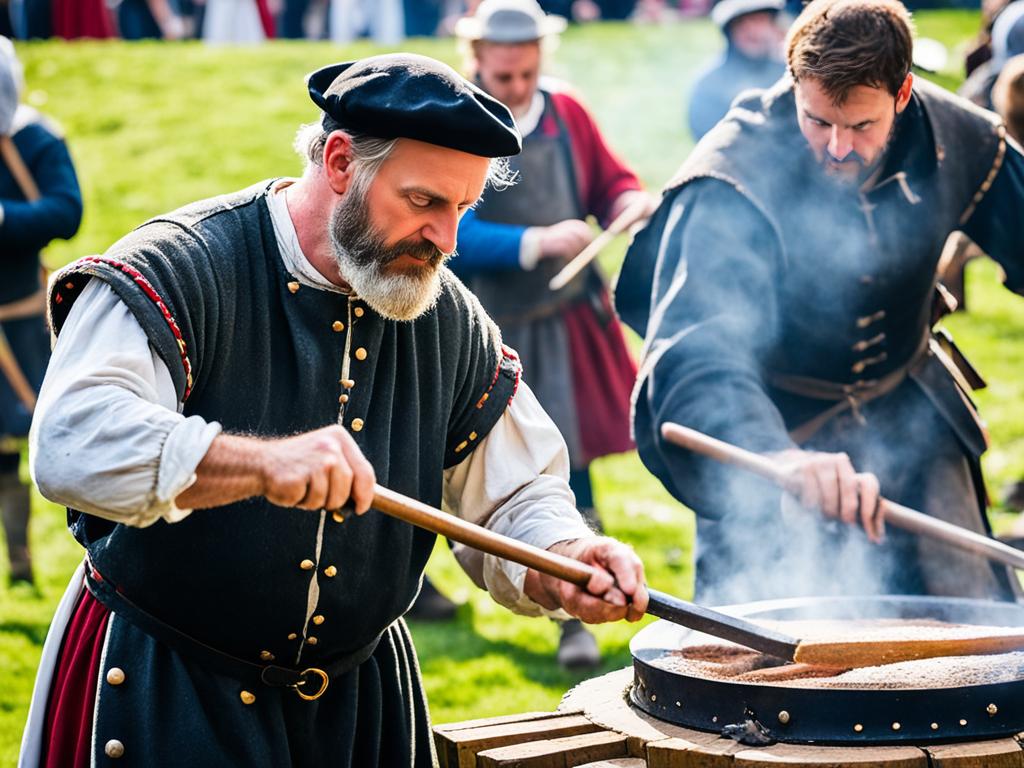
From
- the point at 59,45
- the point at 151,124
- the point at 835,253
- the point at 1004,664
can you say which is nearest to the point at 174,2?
the point at 59,45

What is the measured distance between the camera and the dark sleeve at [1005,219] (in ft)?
14.8

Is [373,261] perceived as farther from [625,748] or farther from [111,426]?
[625,748]

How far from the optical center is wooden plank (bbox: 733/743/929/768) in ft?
9.72

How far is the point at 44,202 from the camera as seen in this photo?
7238mm

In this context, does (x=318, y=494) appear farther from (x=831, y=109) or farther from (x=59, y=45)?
(x=59, y=45)

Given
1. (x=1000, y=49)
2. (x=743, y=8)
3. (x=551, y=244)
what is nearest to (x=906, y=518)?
(x=551, y=244)

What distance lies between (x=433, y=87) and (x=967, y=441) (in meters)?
2.21

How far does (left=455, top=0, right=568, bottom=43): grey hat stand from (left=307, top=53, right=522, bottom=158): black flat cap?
12.2 ft

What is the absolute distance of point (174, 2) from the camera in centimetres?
1822

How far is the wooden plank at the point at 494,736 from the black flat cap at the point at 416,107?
1187mm

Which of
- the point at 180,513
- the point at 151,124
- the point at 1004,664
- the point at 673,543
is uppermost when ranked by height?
the point at 180,513

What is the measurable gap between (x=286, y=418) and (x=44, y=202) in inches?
184

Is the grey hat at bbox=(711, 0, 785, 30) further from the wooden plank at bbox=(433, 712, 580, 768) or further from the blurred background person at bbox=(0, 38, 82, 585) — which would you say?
the wooden plank at bbox=(433, 712, 580, 768)

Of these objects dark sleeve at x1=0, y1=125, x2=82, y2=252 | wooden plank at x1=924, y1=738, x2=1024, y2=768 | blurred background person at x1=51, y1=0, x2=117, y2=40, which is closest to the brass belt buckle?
wooden plank at x1=924, y1=738, x2=1024, y2=768
